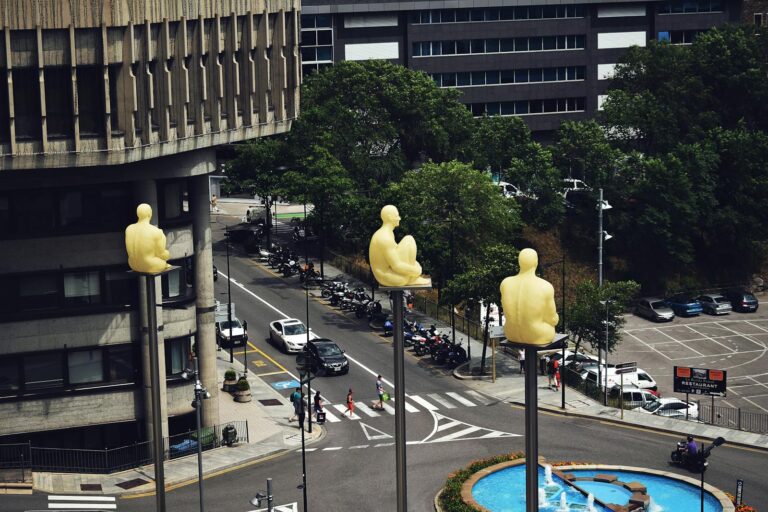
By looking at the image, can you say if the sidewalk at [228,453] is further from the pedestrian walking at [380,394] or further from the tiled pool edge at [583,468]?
the tiled pool edge at [583,468]

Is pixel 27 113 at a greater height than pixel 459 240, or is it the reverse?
pixel 27 113

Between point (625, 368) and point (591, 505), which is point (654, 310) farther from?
point (591, 505)

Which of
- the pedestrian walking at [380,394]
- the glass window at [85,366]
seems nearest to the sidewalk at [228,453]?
the glass window at [85,366]

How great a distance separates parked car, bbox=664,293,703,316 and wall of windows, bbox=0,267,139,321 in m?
59.0

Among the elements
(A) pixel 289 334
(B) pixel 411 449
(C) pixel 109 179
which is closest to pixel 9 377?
(C) pixel 109 179

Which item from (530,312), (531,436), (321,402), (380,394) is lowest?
(321,402)

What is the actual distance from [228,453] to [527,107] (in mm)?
91393

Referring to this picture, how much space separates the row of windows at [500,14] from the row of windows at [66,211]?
282 feet

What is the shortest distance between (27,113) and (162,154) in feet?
→ 24.3

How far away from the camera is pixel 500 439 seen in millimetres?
80500

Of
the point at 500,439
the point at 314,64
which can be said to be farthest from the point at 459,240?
the point at 314,64

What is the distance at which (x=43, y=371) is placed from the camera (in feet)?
242

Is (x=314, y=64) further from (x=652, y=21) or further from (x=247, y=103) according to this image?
(x=247, y=103)

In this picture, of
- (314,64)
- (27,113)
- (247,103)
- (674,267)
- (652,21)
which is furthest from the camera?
(652,21)
